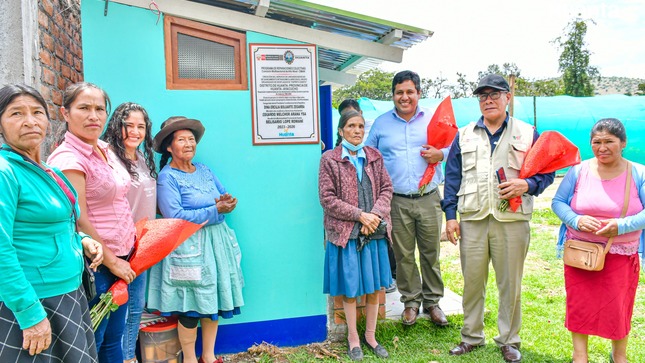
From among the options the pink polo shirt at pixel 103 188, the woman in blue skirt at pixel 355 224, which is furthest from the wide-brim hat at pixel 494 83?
the pink polo shirt at pixel 103 188

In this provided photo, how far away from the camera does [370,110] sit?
44.5 feet

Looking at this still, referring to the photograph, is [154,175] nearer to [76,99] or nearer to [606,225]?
[76,99]

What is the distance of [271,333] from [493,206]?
80.9 inches

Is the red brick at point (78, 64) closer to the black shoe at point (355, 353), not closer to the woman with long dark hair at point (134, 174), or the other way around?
the woman with long dark hair at point (134, 174)

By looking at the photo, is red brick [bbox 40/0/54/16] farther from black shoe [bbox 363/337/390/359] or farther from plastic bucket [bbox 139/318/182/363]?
black shoe [bbox 363/337/390/359]

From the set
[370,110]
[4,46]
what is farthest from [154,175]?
[370,110]

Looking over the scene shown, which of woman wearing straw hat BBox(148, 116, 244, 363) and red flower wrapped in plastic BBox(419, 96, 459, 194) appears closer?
woman wearing straw hat BBox(148, 116, 244, 363)

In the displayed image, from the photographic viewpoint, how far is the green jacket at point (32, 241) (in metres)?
1.78

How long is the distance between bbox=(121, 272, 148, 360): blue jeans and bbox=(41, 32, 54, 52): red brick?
5.39ft

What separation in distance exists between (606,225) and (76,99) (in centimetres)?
330

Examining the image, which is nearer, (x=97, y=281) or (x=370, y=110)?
(x=97, y=281)

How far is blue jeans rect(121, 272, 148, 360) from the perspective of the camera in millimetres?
2863

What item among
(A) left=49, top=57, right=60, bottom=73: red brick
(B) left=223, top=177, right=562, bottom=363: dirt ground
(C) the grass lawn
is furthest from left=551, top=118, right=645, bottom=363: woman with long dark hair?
(A) left=49, top=57, right=60, bottom=73: red brick

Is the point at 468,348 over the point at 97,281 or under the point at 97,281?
under
